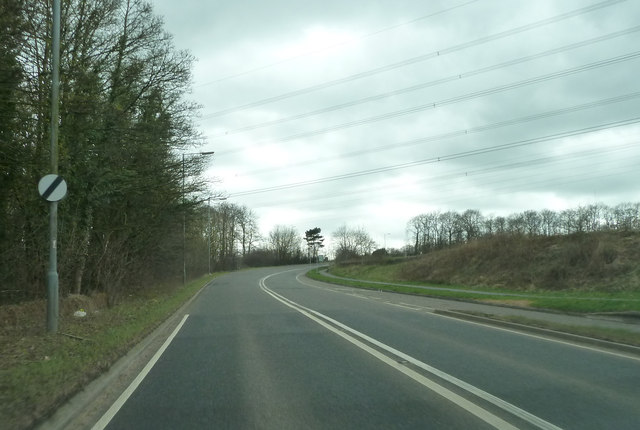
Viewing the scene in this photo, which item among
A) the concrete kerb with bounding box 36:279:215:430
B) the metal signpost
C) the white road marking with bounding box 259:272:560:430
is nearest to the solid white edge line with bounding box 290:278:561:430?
the white road marking with bounding box 259:272:560:430

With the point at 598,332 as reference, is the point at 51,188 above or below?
above

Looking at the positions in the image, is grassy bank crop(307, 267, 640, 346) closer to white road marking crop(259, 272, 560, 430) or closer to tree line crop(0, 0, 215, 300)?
white road marking crop(259, 272, 560, 430)

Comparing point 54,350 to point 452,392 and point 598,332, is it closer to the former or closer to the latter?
point 452,392

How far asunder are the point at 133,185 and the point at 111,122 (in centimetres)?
305

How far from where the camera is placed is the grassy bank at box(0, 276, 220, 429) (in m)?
6.37

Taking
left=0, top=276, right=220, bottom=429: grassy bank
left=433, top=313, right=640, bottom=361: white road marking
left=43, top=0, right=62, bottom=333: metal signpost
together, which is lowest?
left=433, top=313, right=640, bottom=361: white road marking

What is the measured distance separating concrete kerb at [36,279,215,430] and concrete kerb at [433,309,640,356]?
916cm

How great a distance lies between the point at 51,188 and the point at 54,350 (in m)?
4.14

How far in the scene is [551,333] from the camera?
13.3 meters

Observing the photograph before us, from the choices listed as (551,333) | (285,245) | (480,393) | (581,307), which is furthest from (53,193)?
(285,245)

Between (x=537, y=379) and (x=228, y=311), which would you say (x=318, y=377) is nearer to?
(x=537, y=379)

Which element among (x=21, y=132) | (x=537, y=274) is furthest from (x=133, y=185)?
(x=537, y=274)

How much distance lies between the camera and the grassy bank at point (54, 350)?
6.37m

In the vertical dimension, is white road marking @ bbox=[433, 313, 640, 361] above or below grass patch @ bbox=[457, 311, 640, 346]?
below
